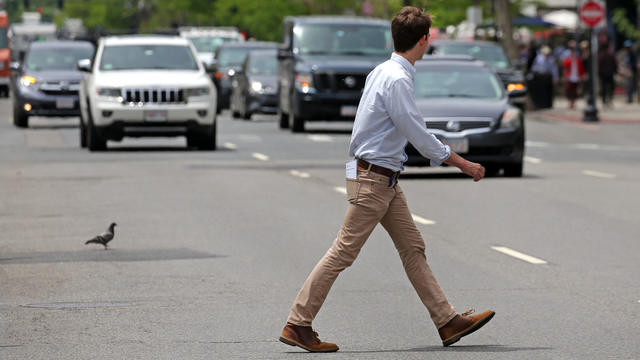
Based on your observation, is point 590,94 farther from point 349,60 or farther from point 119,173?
point 119,173

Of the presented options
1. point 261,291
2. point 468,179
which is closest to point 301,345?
point 261,291

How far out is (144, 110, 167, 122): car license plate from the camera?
2375 centimetres

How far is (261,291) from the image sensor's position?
1042 cm

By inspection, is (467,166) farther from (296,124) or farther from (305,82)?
(296,124)

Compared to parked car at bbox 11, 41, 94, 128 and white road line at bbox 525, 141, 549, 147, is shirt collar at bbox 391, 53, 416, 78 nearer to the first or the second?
white road line at bbox 525, 141, 549, 147

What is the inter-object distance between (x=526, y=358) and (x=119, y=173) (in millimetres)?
13144

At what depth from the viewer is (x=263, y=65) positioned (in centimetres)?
3803

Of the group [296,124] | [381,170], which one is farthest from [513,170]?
[381,170]

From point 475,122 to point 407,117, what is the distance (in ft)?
40.4

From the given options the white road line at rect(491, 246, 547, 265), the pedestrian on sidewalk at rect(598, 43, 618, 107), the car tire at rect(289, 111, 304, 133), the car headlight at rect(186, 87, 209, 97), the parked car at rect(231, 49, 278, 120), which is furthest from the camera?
the pedestrian on sidewalk at rect(598, 43, 618, 107)

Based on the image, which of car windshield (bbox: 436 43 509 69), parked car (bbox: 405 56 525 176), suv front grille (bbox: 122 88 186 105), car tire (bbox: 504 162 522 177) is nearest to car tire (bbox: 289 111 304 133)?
car windshield (bbox: 436 43 509 69)

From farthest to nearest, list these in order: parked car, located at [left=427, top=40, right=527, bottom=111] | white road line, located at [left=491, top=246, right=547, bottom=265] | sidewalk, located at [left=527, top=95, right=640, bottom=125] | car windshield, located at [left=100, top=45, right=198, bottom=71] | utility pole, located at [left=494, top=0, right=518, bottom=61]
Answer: utility pole, located at [left=494, top=0, right=518, bottom=61] → sidewalk, located at [left=527, top=95, right=640, bottom=125] → parked car, located at [left=427, top=40, right=527, bottom=111] → car windshield, located at [left=100, top=45, right=198, bottom=71] → white road line, located at [left=491, top=246, right=547, bottom=265]

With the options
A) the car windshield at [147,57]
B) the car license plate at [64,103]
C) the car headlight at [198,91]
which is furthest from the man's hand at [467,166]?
the car license plate at [64,103]

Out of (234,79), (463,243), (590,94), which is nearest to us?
(463,243)
